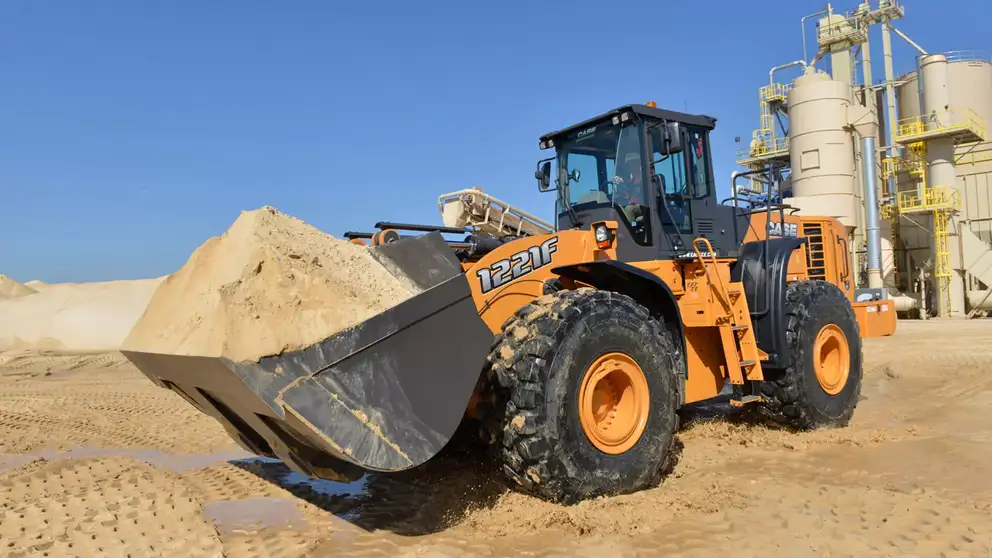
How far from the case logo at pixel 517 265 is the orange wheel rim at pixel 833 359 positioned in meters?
3.06

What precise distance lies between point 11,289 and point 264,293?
96.7 ft

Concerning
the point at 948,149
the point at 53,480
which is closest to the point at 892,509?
the point at 53,480

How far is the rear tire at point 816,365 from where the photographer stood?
6.04 m

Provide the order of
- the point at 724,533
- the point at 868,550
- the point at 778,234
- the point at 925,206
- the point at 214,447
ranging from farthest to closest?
the point at 925,206
the point at 778,234
the point at 214,447
the point at 724,533
the point at 868,550

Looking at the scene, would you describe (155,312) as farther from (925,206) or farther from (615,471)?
(925,206)

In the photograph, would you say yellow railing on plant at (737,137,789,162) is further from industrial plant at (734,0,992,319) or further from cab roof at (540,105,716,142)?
cab roof at (540,105,716,142)

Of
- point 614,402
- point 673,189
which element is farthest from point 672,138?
→ point 614,402

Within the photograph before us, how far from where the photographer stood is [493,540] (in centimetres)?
363

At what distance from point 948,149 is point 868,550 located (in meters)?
26.3

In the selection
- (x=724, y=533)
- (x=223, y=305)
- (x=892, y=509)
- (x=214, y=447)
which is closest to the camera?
(x=223, y=305)

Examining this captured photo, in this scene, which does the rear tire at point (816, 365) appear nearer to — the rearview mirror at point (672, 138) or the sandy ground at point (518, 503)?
the sandy ground at point (518, 503)

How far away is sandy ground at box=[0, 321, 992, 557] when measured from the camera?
3.59m

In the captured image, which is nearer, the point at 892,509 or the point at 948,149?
the point at 892,509

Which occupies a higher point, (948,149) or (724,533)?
(948,149)
